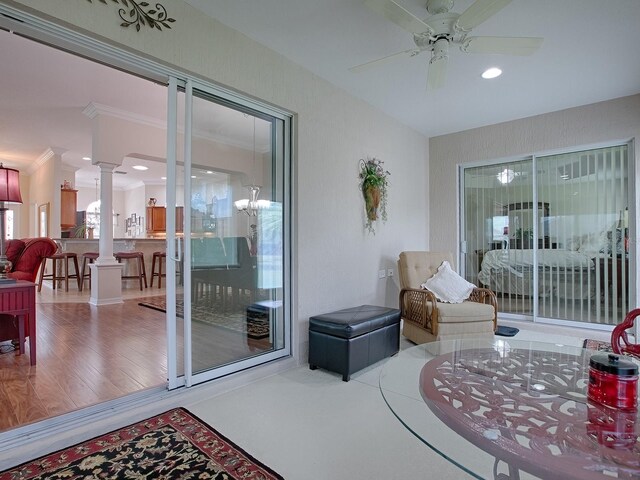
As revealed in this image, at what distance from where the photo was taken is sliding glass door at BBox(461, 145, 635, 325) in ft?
13.8

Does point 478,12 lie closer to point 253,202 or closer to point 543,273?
point 253,202

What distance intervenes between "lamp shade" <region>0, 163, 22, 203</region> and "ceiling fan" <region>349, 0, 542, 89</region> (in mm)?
3156

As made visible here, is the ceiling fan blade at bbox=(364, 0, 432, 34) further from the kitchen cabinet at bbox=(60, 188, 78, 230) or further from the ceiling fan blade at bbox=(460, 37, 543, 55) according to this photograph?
the kitchen cabinet at bbox=(60, 188, 78, 230)

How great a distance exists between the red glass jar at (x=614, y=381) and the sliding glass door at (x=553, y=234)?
3.70m

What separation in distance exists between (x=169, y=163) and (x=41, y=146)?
650 centimetres

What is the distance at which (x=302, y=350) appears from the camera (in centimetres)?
322

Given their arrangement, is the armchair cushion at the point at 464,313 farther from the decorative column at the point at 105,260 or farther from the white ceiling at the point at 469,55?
the decorative column at the point at 105,260

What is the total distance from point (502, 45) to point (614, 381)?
2.08 meters

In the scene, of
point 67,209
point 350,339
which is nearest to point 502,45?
point 350,339

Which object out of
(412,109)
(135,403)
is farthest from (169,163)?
(412,109)

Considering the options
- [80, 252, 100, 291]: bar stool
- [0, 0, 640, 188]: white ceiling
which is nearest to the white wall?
[0, 0, 640, 188]: white ceiling

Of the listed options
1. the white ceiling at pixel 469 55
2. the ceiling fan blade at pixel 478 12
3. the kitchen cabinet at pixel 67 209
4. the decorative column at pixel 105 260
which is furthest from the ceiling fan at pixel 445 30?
the kitchen cabinet at pixel 67 209

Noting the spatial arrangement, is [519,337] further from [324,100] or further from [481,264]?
[324,100]

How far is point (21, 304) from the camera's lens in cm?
279
